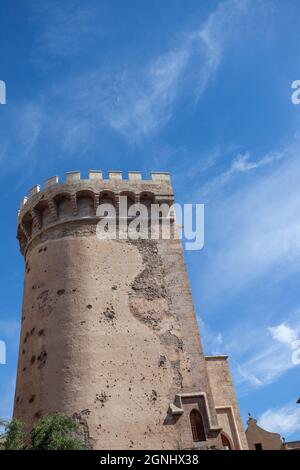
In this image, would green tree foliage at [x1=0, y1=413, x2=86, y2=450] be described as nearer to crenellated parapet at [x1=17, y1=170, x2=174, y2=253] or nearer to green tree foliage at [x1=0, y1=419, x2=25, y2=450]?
green tree foliage at [x1=0, y1=419, x2=25, y2=450]

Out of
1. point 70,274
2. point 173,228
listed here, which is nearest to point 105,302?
point 70,274

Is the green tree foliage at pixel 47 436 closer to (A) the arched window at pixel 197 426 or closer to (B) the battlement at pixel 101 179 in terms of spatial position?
(A) the arched window at pixel 197 426

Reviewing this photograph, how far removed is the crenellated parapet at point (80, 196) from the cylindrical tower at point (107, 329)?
44 millimetres

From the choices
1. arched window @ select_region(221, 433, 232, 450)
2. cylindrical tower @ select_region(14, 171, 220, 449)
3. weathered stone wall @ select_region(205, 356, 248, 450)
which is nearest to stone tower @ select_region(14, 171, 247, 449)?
cylindrical tower @ select_region(14, 171, 220, 449)

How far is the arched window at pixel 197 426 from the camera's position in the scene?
14320mm

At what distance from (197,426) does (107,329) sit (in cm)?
425

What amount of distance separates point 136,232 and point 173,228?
5.11ft

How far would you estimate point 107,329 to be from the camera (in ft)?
51.4

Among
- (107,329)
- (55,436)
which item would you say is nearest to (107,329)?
(107,329)

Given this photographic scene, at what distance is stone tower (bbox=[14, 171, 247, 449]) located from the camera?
46.8 ft

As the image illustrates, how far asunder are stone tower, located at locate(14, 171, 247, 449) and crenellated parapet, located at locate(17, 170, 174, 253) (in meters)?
0.04

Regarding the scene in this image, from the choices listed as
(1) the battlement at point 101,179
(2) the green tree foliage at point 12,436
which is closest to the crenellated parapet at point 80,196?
(1) the battlement at point 101,179

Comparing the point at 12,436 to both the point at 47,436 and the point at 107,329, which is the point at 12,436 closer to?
the point at 47,436
